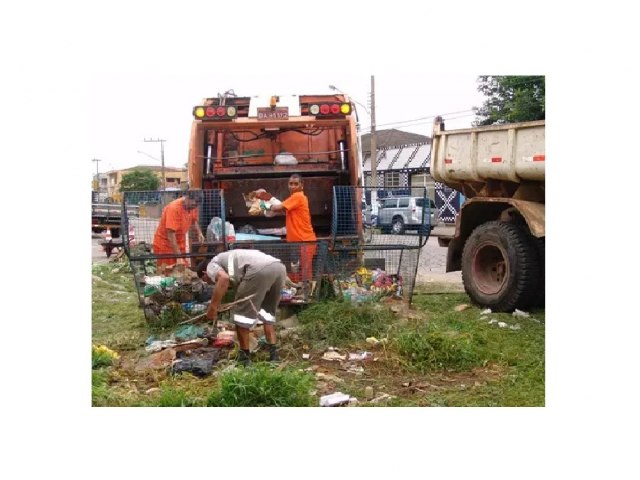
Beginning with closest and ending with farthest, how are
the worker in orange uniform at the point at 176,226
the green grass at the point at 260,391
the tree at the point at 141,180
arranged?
the green grass at the point at 260,391
the worker in orange uniform at the point at 176,226
the tree at the point at 141,180

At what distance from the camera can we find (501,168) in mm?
6051

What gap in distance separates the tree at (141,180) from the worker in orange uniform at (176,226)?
4.76 feet

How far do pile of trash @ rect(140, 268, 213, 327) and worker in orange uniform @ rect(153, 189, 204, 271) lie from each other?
0.37 metres

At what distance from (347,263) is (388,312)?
600 mm

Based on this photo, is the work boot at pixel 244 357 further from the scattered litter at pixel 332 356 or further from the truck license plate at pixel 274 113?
the truck license plate at pixel 274 113

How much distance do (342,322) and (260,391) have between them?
170 centimetres

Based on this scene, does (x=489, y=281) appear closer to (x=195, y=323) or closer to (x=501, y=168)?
(x=501, y=168)

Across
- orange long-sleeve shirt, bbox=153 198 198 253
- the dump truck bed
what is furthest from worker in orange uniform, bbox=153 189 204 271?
the dump truck bed

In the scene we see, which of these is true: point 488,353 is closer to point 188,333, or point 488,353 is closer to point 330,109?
point 188,333

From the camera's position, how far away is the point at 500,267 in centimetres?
646

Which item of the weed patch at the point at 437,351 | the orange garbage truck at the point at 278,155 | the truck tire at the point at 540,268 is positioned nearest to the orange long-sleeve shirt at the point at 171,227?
the orange garbage truck at the point at 278,155

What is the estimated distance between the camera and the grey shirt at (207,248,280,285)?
4.61 metres

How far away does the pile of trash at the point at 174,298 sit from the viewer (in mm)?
5492

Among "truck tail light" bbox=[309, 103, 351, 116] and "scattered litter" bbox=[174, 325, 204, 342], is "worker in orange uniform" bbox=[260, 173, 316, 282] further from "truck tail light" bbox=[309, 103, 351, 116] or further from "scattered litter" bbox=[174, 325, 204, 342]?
"scattered litter" bbox=[174, 325, 204, 342]
